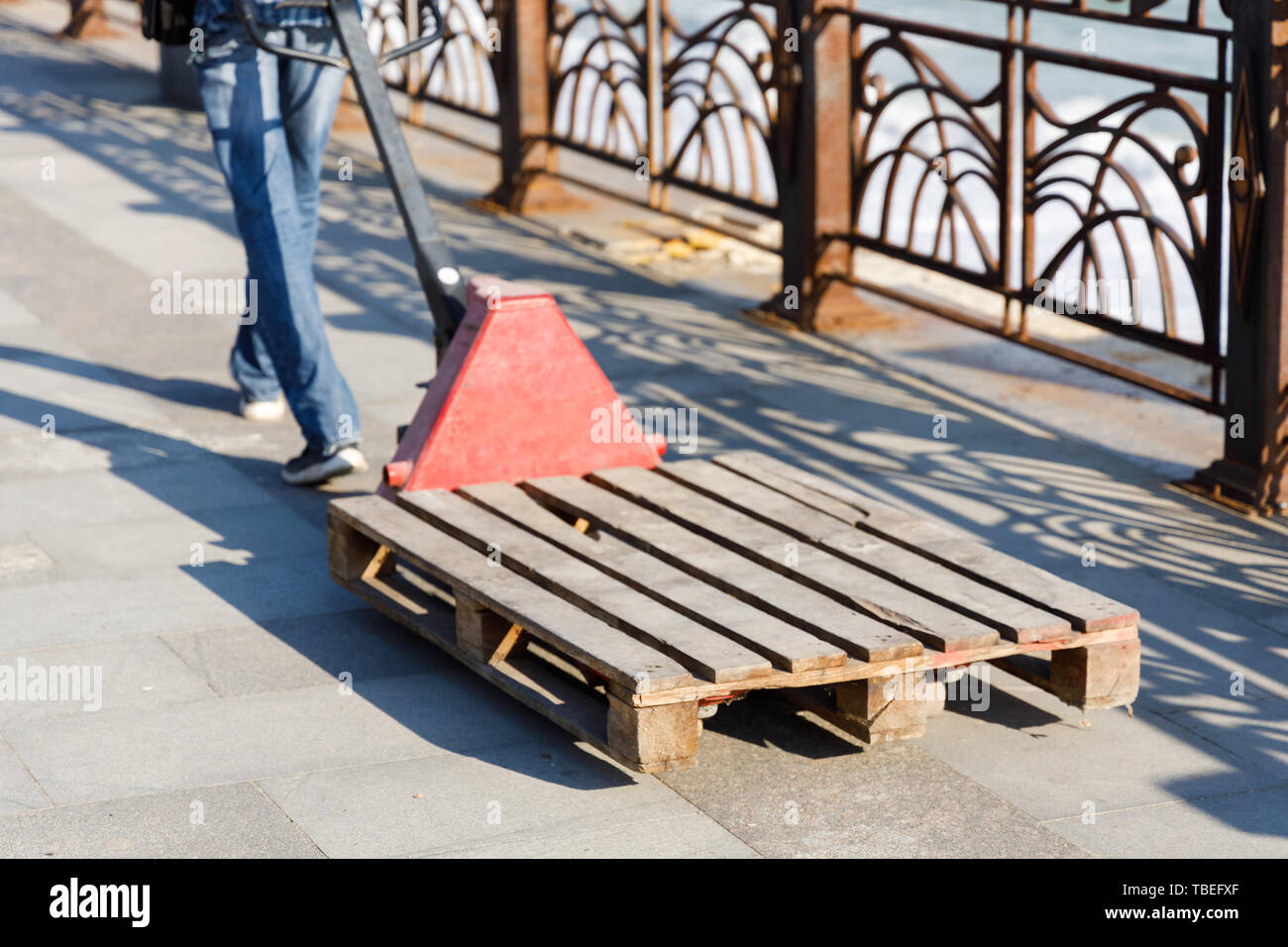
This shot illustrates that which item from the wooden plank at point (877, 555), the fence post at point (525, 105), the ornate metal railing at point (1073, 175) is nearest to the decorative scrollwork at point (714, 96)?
the ornate metal railing at point (1073, 175)

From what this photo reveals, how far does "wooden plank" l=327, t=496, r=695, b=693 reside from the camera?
3871 millimetres

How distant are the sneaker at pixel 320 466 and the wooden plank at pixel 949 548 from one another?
4.55ft

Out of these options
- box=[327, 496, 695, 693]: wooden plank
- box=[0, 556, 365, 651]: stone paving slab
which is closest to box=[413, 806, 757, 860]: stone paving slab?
box=[327, 496, 695, 693]: wooden plank

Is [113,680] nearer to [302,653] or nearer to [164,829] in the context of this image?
[302,653]

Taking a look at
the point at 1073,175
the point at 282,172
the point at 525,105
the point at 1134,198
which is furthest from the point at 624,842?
the point at 525,105

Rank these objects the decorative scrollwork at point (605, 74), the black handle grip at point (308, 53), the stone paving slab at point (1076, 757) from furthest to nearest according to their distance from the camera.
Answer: the decorative scrollwork at point (605, 74) → the black handle grip at point (308, 53) → the stone paving slab at point (1076, 757)

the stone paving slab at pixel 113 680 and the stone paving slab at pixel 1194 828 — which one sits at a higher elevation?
the stone paving slab at pixel 113 680

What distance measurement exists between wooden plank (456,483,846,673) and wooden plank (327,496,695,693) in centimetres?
20

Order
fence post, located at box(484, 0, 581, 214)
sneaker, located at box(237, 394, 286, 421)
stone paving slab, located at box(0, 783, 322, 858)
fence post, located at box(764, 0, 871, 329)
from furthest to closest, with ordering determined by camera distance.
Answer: fence post, located at box(484, 0, 581, 214) → fence post, located at box(764, 0, 871, 329) → sneaker, located at box(237, 394, 286, 421) → stone paving slab, located at box(0, 783, 322, 858)

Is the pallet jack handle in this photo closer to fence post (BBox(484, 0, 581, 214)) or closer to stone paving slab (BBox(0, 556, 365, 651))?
stone paving slab (BBox(0, 556, 365, 651))

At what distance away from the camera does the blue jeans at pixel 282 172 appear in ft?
19.1

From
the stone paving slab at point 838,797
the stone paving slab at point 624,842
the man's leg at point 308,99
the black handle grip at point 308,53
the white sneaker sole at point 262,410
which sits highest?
the black handle grip at point 308,53

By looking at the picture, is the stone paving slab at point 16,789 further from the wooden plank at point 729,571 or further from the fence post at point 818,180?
the fence post at point 818,180

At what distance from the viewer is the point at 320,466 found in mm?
6031
